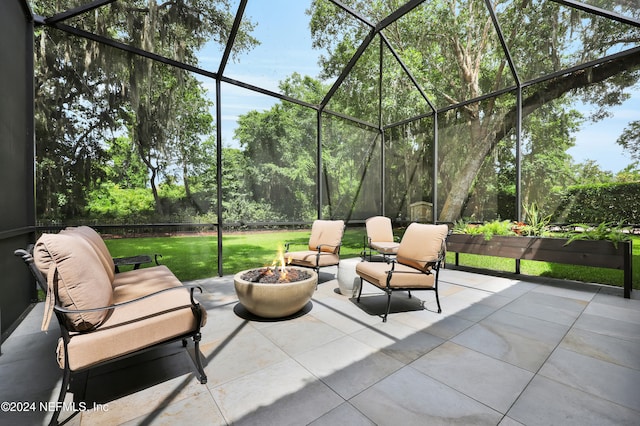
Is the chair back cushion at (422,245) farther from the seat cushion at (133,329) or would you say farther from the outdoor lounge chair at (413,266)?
the seat cushion at (133,329)

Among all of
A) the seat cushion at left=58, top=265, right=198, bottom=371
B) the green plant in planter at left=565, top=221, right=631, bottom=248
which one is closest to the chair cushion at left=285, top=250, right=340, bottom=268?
the seat cushion at left=58, top=265, right=198, bottom=371

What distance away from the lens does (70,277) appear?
4.91 ft

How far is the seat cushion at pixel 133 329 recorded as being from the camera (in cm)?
147

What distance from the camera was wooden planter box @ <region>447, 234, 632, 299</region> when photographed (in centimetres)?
351

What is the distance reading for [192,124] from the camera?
17.4ft

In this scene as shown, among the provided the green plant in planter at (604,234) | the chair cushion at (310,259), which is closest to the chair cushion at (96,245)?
the chair cushion at (310,259)

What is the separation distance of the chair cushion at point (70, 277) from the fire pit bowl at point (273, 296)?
47.7 inches

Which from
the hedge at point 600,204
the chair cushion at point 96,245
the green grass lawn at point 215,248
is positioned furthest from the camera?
the green grass lawn at point 215,248

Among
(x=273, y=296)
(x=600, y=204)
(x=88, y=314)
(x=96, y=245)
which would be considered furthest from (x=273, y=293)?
(x=600, y=204)

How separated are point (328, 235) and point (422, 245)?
183cm

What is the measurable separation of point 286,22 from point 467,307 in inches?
229

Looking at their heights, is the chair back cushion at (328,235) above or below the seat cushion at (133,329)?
above

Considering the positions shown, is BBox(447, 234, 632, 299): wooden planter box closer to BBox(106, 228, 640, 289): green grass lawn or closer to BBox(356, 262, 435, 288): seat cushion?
BBox(106, 228, 640, 289): green grass lawn

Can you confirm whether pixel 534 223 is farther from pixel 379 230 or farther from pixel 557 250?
pixel 379 230
